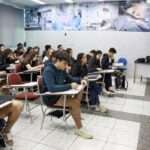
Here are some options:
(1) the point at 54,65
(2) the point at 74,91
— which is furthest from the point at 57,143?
(1) the point at 54,65

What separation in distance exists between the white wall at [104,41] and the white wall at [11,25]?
0.74 metres

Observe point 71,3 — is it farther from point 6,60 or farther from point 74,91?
point 74,91

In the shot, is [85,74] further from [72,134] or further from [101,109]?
[72,134]

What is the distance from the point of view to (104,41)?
881 centimetres

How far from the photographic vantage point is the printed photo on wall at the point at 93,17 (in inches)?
320

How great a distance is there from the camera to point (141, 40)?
27.2 feet

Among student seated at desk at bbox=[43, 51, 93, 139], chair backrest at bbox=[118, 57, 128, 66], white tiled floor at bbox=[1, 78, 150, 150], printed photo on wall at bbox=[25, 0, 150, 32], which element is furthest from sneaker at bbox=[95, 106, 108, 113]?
printed photo on wall at bbox=[25, 0, 150, 32]

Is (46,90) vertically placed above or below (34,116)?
above

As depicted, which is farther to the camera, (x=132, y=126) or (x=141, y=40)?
(x=141, y=40)

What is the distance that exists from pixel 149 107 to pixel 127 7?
4.87 meters

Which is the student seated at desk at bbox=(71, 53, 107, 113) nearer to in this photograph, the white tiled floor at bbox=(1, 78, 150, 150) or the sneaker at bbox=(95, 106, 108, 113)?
the sneaker at bbox=(95, 106, 108, 113)

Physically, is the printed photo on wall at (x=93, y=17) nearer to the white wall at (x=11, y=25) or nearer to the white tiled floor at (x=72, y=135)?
the white wall at (x=11, y=25)

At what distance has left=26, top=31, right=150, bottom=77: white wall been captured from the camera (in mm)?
8344

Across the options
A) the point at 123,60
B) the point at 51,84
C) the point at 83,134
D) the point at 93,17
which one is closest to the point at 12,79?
the point at 51,84
